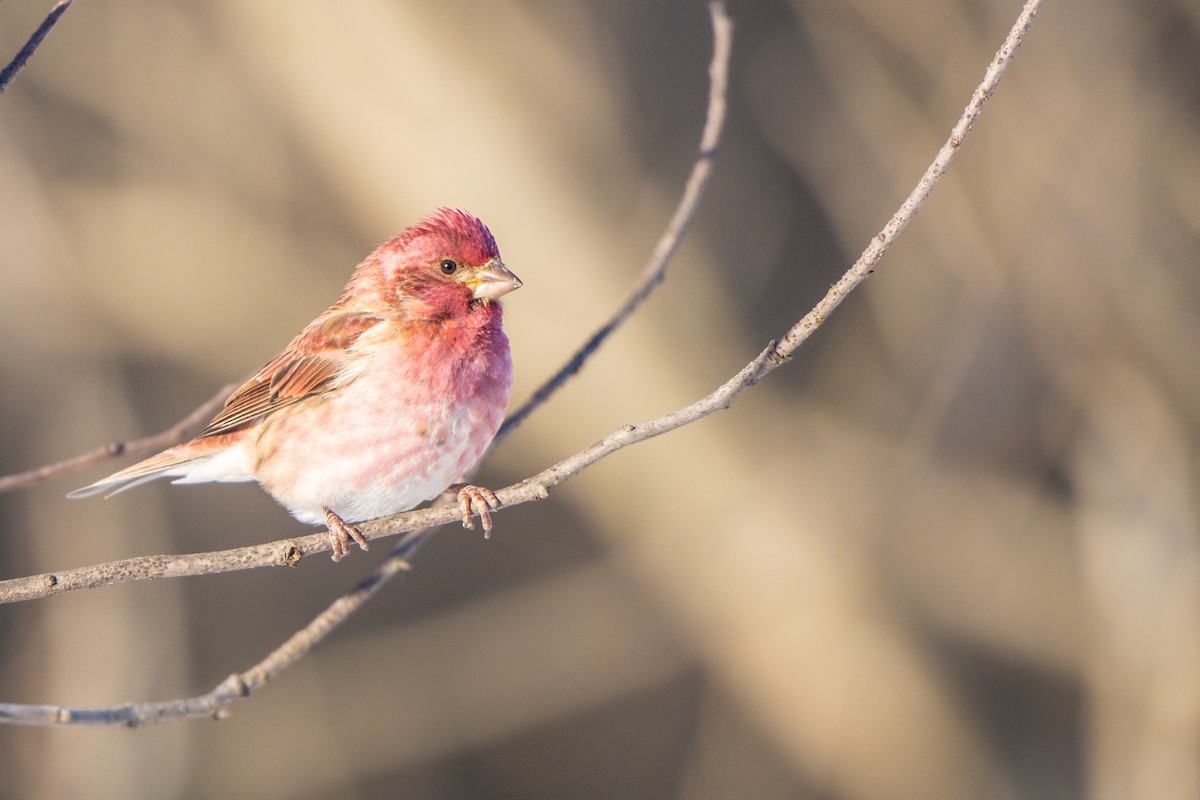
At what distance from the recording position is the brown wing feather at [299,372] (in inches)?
155

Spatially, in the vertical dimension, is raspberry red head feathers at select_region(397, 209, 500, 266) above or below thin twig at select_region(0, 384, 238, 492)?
above

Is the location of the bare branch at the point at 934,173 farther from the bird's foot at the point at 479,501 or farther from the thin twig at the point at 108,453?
the thin twig at the point at 108,453

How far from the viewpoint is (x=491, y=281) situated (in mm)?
3588

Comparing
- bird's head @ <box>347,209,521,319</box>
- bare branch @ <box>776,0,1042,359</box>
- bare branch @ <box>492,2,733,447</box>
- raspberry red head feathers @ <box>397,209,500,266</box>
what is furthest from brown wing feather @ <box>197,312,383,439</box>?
bare branch @ <box>776,0,1042,359</box>

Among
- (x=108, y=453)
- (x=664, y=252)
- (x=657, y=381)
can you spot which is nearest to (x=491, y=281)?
(x=664, y=252)

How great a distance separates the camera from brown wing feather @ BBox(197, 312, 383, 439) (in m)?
3.93

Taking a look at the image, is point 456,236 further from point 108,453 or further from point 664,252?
point 108,453

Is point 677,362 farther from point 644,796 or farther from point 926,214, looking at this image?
point 644,796

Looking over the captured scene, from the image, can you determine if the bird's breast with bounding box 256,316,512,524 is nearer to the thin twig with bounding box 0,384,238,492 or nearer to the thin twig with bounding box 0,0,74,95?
the thin twig with bounding box 0,384,238,492

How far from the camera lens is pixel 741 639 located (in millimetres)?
9609

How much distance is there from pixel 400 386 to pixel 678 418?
1.23 meters

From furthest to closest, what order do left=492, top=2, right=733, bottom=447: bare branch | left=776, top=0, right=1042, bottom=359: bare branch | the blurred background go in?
1. the blurred background
2. left=492, top=2, right=733, bottom=447: bare branch
3. left=776, top=0, right=1042, bottom=359: bare branch

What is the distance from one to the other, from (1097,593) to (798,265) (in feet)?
12.6

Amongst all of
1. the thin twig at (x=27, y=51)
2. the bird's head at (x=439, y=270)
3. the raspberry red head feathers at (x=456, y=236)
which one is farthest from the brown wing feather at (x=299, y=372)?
the thin twig at (x=27, y=51)
